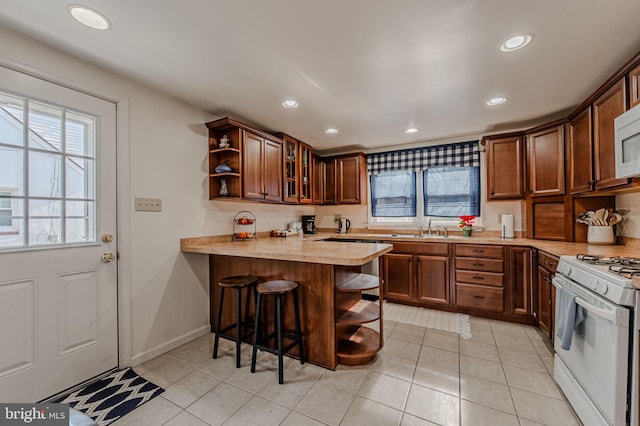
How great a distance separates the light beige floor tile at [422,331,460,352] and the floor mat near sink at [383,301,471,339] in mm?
122

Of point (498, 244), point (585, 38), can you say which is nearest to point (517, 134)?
point (498, 244)

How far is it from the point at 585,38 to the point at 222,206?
128 inches

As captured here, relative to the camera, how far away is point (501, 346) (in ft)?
8.20

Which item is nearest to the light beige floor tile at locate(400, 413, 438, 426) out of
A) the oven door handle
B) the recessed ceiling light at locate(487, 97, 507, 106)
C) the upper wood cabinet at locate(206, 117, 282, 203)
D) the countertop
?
the countertop

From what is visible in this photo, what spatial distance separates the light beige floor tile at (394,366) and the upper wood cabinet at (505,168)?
7.82 ft

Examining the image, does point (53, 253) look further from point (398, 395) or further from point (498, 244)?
point (498, 244)

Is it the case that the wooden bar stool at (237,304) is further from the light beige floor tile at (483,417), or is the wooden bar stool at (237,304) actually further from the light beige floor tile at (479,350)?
the light beige floor tile at (479,350)

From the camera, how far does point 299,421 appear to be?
1601 mm

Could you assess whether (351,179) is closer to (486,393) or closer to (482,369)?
(482,369)

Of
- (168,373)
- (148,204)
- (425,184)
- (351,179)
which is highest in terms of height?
(351,179)

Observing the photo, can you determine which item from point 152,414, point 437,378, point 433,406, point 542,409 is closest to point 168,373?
point 152,414

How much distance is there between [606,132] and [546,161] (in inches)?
35.0

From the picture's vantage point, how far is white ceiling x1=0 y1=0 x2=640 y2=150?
147 cm

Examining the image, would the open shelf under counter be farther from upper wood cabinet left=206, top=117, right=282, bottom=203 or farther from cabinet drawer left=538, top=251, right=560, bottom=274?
upper wood cabinet left=206, top=117, right=282, bottom=203
